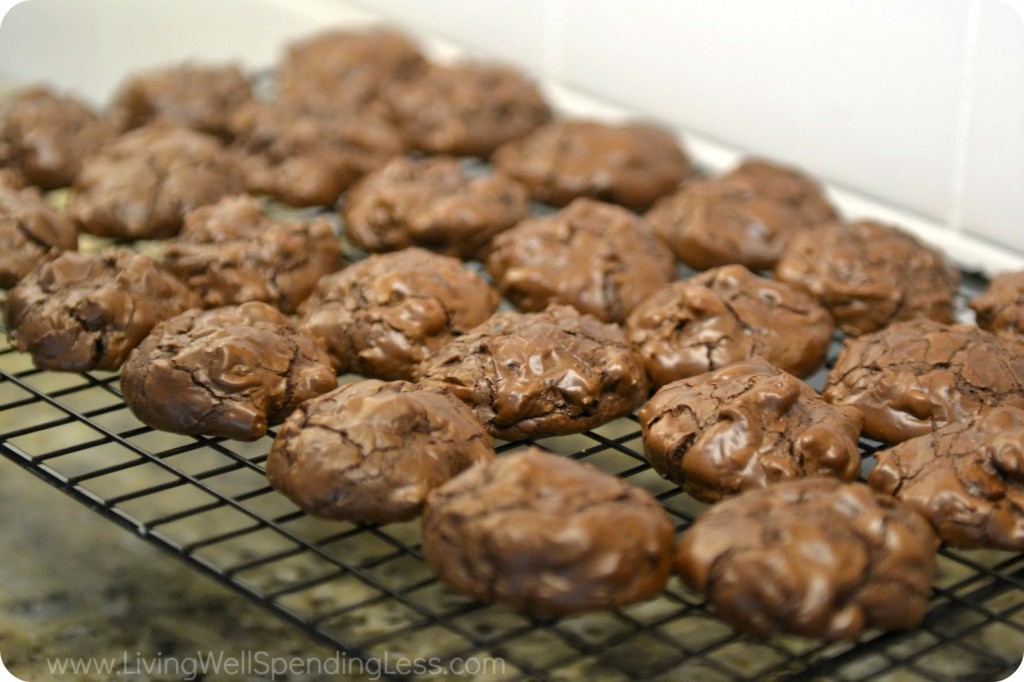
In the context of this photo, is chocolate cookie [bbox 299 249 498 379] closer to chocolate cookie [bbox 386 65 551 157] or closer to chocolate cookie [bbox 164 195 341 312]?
chocolate cookie [bbox 164 195 341 312]

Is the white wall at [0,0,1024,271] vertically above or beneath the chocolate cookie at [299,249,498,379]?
above

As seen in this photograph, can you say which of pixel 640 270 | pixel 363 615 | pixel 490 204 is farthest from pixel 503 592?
pixel 490 204

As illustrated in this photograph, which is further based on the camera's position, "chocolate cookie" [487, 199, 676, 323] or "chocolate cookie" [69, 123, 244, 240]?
"chocolate cookie" [69, 123, 244, 240]

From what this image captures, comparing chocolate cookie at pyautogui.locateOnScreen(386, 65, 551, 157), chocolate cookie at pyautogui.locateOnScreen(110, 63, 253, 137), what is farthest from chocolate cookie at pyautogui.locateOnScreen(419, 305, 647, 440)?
chocolate cookie at pyautogui.locateOnScreen(110, 63, 253, 137)

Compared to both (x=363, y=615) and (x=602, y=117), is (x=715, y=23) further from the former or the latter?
(x=363, y=615)

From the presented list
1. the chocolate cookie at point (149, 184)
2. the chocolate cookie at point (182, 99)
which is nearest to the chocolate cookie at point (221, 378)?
the chocolate cookie at point (149, 184)

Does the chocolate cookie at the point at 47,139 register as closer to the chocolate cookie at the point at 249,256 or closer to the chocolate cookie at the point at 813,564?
the chocolate cookie at the point at 249,256
